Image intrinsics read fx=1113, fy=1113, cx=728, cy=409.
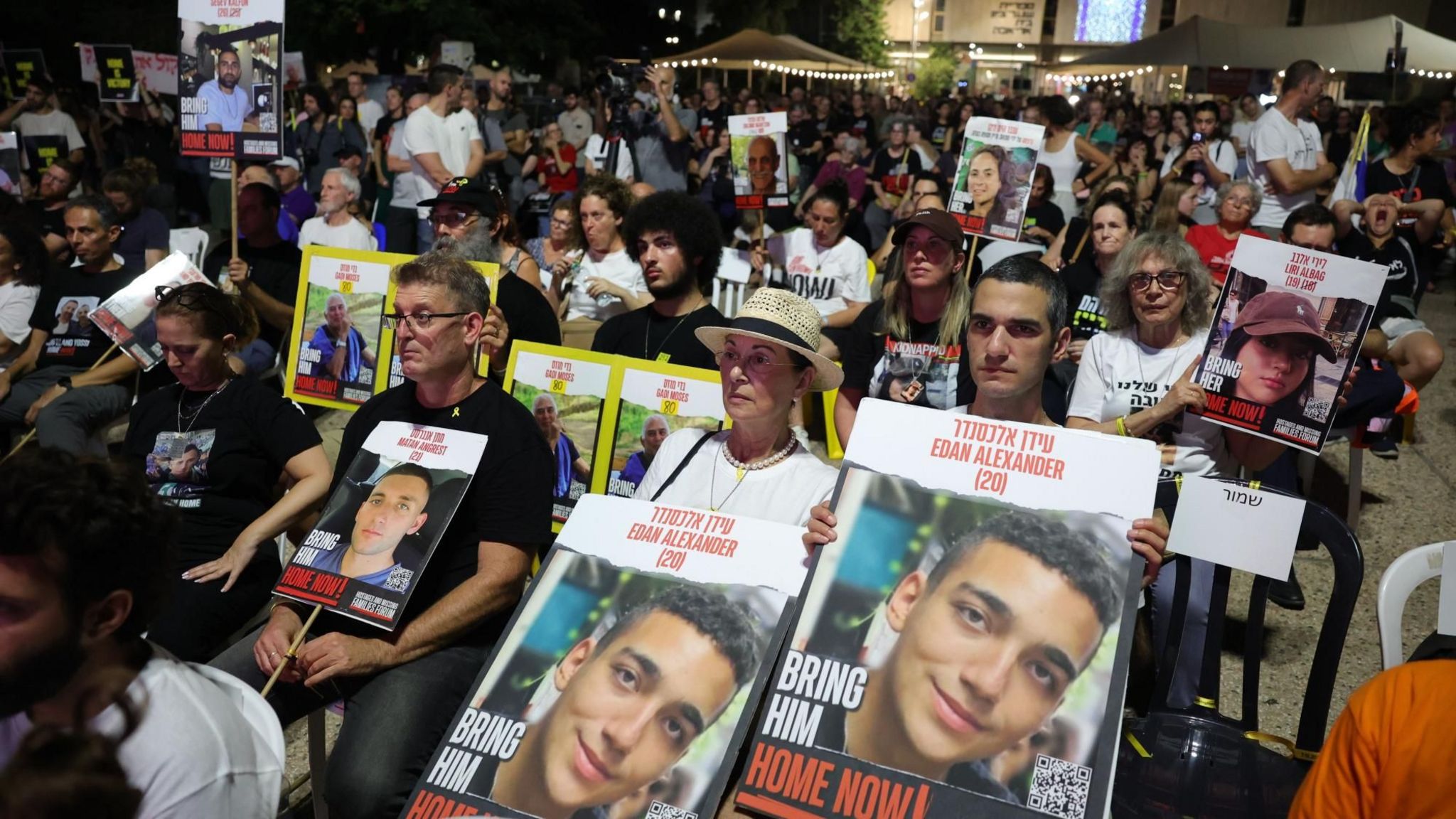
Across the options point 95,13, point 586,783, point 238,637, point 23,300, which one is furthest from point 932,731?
point 95,13

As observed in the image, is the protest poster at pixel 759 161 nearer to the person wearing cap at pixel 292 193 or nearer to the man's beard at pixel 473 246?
the man's beard at pixel 473 246

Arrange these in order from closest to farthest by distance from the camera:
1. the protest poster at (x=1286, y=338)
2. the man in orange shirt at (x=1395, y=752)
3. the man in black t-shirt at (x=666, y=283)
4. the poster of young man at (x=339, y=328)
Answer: the man in orange shirt at (x=1395, y=752)
the protest poster at (x=1286, y=338)
the man in black t-shirt at (x=666, y=283)
the poster of young man at (x=339, y=328)

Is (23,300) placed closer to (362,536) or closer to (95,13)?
(362,536)

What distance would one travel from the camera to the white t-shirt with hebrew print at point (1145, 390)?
3861 millimetres

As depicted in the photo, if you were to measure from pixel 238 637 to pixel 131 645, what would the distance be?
1.87m

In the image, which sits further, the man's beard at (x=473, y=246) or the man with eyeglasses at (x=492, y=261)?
the man's beard at (x=473, y=246)

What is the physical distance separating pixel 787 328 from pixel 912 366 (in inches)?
58.7

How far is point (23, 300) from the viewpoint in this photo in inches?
242

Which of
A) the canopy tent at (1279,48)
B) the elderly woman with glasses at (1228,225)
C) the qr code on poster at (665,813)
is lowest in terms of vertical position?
the qr code on poster at (665,813)

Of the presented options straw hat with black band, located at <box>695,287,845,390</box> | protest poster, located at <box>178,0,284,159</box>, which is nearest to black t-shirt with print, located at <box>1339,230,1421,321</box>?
straw hat with black band, located at <box>695,287,845,390</box>

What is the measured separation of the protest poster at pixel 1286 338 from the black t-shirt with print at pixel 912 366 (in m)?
0.99

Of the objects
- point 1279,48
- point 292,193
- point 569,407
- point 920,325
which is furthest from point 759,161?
point 1279,48

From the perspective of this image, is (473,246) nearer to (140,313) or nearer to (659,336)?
(659,336)

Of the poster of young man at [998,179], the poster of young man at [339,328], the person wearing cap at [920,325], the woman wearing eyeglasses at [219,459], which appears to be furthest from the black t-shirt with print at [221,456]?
the poster of young man at [998,179]
